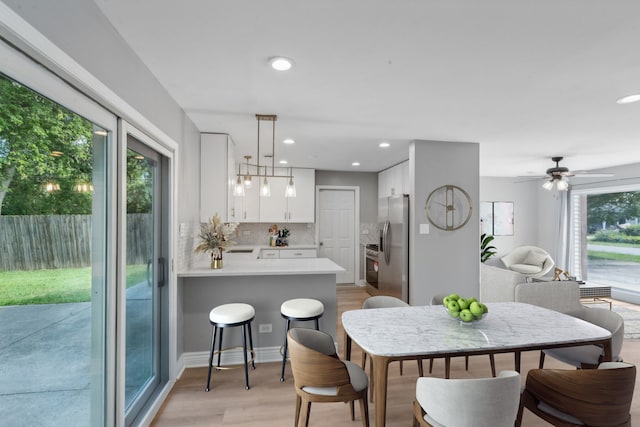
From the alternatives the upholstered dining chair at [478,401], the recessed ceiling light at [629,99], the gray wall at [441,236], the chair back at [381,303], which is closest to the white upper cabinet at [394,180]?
the gray wall at [441,236]

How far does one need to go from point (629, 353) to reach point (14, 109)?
522 centimetres

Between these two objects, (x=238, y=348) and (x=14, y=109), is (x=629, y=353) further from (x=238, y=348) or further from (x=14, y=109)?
(x=14, y=109)

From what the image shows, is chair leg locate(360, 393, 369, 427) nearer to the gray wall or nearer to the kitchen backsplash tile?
the gray wall

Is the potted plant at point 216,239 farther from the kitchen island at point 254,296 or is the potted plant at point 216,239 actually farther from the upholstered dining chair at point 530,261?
the upholstered dining chair at point 530,261

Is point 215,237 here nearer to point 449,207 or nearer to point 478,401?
point 478,401

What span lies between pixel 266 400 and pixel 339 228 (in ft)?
13.7

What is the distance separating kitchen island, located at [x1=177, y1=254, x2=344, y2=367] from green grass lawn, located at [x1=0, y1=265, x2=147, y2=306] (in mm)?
1371

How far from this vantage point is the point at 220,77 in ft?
7.14

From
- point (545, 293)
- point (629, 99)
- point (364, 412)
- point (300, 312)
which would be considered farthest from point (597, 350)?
point (300, 312)

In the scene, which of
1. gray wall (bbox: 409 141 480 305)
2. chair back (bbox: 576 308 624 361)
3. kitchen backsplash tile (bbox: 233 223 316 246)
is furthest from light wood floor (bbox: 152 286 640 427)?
kitchen backsplash tile (bbox: 233 223 316 246)

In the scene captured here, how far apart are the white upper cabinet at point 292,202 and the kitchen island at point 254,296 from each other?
8.84ft

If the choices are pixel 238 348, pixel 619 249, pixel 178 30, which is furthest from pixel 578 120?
pixel 619 249

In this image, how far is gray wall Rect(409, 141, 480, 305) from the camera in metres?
3.87

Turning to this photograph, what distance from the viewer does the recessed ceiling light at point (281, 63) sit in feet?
6.27
